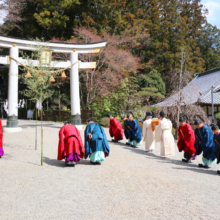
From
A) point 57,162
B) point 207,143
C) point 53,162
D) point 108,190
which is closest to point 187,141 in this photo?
point 207,143

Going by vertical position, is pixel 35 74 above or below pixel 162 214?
above

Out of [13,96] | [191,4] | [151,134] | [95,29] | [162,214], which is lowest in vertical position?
[162,214]

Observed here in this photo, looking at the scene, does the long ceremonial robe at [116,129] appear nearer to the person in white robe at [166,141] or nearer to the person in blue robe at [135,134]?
the person in blue robe at [135,134]

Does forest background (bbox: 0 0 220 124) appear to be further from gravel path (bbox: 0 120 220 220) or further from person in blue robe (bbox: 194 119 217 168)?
gravel path (bbox: 0 120 220 220)

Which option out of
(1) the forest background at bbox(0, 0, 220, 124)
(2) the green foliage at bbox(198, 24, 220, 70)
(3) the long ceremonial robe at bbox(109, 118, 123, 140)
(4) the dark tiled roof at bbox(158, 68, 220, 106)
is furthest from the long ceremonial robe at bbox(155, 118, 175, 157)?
(2) the green foliage at bbox(198, 24, 220, 70)

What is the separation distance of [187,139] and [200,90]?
15552 millimetres

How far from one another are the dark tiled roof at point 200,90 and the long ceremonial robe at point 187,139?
7.41 metres

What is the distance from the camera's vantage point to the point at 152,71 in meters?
25.2

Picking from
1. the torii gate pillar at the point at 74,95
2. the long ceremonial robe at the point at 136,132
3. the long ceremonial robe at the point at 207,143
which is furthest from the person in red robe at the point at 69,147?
the torii gate pillar at the point at 74,95

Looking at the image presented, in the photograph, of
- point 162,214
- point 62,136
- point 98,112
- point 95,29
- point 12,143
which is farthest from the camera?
point 95,29

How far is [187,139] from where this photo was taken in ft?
25.0

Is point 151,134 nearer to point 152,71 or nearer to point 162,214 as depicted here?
point 162,214

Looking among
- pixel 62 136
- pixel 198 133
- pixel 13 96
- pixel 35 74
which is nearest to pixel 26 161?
pixel 62 136

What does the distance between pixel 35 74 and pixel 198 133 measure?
5.20 meters
